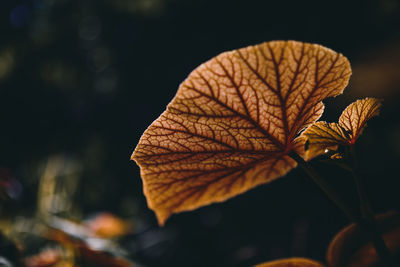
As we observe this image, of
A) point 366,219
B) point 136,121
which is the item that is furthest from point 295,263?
point 136,121

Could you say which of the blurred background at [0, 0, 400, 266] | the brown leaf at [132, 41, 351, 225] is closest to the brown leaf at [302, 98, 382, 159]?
the brown leaf at [132, 41, 351, 225]

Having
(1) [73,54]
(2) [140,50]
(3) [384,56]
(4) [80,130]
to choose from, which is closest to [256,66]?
(3) [384,56]

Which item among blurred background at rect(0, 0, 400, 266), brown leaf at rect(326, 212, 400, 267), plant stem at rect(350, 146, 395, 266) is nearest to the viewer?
plant stem at rect(350, 146, 395, 266)

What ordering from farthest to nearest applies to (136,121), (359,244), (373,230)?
(136,121), (359,244), (373,230)

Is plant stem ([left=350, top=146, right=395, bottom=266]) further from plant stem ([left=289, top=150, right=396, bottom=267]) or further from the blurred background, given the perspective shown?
the blurred background

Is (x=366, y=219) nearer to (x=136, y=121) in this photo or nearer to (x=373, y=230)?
(x=373, y=230)

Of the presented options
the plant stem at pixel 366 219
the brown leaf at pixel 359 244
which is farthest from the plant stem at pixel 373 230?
the brown leaf at pixel 359 244

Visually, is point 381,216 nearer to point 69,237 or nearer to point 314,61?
point 314,61
